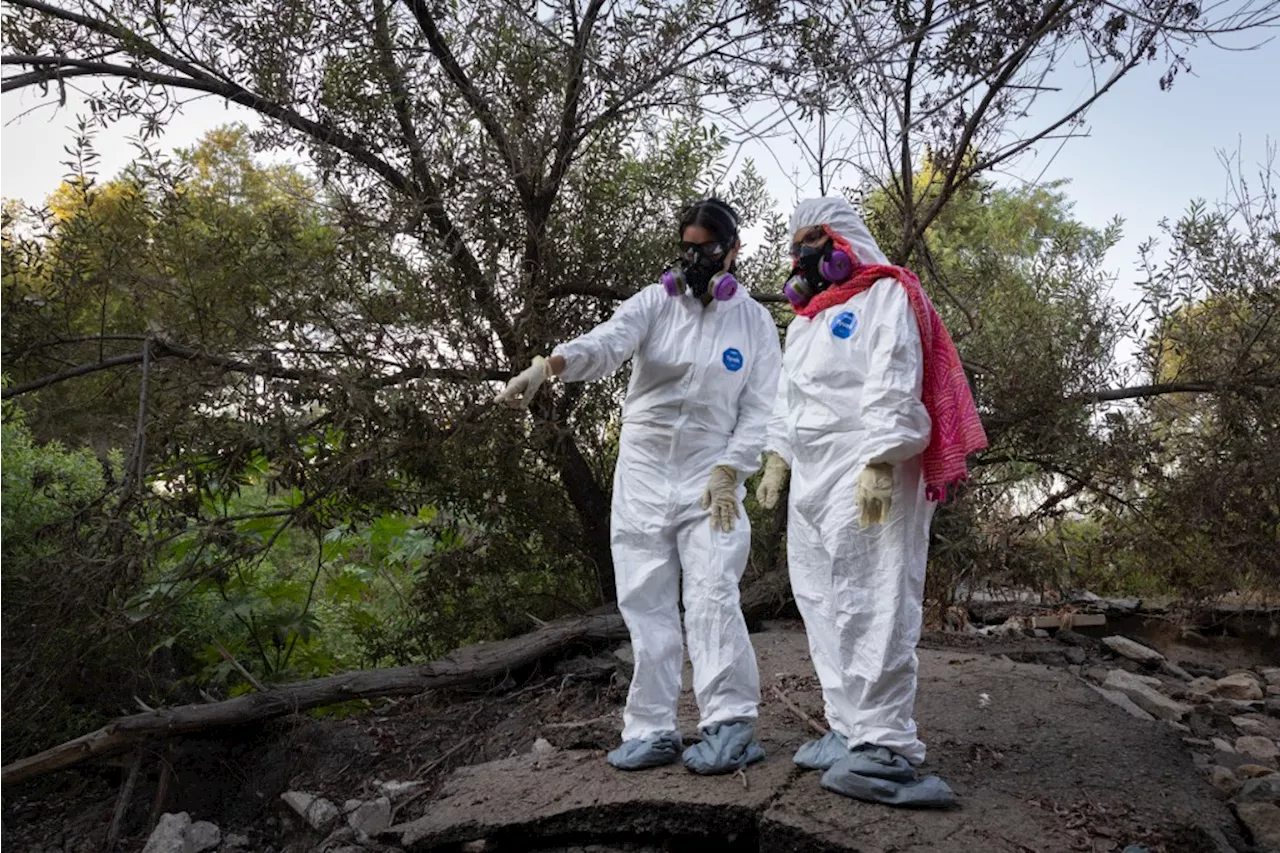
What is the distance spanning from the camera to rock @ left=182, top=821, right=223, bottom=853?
5434 millimetres

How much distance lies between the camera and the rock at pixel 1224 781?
4.58 m

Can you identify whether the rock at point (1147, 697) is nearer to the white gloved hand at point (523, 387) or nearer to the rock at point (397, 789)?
the rock at point (397, 789)

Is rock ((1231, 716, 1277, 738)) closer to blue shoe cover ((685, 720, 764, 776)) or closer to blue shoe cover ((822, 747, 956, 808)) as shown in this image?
blue shoe cover ((822, 747, 956, 808))

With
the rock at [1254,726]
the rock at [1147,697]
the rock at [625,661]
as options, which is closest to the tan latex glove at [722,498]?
the rock at [625,661]

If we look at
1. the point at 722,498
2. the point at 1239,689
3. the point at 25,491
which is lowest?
the point at 1239,689

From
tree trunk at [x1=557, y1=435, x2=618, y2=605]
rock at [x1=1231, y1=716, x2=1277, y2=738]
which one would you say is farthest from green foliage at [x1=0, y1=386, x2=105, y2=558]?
rock at [x1=1231, y1=716, x2=1277, y2=738]

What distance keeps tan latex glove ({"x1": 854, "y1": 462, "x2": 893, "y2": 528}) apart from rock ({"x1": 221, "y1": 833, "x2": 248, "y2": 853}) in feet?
12.1

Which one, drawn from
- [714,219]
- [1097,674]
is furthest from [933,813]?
[1097,674]

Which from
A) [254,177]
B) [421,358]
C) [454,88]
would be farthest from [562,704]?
[254,177]

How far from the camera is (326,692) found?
6.15 meters

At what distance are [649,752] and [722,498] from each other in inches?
38.7

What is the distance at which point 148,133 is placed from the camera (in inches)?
241

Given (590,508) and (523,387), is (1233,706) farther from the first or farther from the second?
(523,387)

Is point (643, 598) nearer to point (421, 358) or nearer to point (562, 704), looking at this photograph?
point (562, 704)
